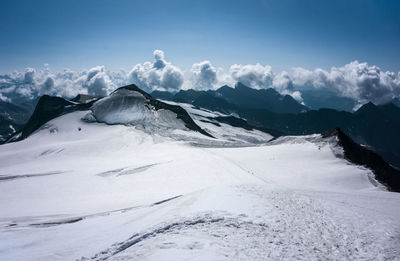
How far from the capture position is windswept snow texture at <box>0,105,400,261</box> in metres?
10.2

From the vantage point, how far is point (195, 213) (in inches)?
532

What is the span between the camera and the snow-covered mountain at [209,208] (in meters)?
10.3

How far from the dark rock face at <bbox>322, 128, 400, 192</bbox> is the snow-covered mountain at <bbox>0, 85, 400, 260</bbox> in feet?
0.88

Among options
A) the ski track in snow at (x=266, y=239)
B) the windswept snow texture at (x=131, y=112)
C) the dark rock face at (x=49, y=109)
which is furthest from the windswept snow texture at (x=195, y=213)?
the dark rock face at (x=49, y=109)

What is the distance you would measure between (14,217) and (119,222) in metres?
11.9

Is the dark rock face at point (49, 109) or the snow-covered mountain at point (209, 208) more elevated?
the dark rock face at point (49, 109)

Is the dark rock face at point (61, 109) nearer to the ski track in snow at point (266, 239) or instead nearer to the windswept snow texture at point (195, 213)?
the windswept snow texture at point (195, 213)

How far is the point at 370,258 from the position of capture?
382 inches

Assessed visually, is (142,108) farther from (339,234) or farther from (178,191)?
(339,234)

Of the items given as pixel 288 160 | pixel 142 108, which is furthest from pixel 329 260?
pixel 142 108

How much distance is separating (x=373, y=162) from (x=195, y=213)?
43.5 metres

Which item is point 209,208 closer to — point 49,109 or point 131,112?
point 131,112

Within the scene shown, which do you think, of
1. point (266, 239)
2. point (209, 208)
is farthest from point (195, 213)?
point (266, 239)

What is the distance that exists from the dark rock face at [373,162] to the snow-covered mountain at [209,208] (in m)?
0.27
